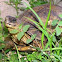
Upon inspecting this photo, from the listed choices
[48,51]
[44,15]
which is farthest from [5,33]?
[48,51]

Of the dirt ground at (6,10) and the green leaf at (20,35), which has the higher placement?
the dirt ground at (6,10)

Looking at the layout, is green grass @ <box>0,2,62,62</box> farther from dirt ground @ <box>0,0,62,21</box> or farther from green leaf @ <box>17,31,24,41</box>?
dirt ground @ <box>0,0,62,21</box>

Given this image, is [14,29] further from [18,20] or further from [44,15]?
[44,15]

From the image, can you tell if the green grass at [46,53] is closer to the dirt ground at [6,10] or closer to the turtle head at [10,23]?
the turtle head at [10,23]

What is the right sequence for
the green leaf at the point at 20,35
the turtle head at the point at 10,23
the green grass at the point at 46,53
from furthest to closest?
the turtle head at the point at 10,23 → the green leaf at the point at 20,35 → the green grass at the point at 46,53

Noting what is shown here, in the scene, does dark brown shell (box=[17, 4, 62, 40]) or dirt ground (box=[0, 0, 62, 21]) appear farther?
dirt ground (box=[0, 0, 62, 21])

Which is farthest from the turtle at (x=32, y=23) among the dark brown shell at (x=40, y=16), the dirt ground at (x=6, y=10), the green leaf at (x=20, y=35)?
the dirt ground at (x=6, y=10)

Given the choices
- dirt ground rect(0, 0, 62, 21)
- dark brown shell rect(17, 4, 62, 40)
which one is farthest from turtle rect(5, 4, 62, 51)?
dirt ground rect(0, 0, 62, 21)

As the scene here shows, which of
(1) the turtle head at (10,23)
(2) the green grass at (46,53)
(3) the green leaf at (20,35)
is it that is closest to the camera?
(2) the green grass at (46,53)

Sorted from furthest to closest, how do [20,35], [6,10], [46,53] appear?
[6,10] → [20,35] → [46,53]

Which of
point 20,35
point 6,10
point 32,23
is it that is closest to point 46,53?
point 20,35

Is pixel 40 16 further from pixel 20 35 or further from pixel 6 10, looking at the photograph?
pixel 6 10
